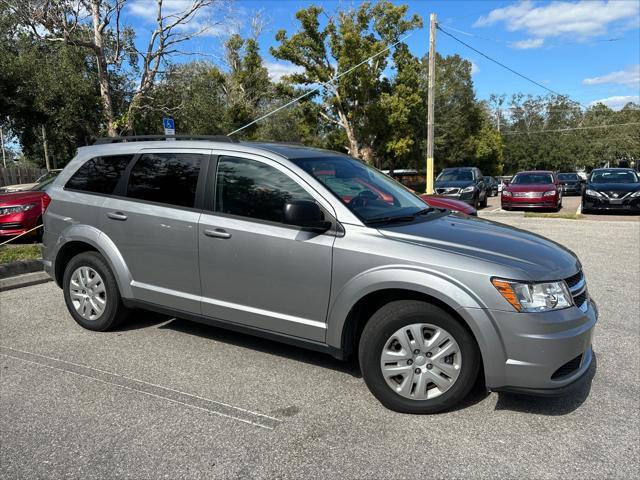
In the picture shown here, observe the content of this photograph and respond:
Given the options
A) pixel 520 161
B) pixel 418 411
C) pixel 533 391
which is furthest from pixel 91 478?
pixel 520 161

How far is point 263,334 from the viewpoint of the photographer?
3.76 metres

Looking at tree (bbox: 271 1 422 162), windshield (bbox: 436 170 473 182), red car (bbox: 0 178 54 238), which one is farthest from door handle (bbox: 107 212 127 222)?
tree (bbox: 271 1 422 162)

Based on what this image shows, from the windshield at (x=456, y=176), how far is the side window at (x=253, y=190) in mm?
16506

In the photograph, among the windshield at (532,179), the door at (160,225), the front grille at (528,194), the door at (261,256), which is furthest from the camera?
the windshield at (532,179)

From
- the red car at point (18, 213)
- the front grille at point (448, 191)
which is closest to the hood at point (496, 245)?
the red car at point (18, 213)

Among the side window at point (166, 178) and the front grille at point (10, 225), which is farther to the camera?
the front grille at point (10, 225)

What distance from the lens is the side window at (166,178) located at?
13.5 ft

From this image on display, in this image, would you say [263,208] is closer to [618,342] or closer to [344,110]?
[618,342]

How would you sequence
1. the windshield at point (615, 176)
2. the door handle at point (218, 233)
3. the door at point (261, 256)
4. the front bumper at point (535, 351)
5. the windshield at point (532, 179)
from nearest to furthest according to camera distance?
1. the front bumper at point (535, 351)
2. the door at point (261, 256)
3. the door handle at point (218, 233)
4. the windshield at point (615, 176)
5. the windshield at point (532, 179)

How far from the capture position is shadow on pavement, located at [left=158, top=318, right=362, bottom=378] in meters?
4.04

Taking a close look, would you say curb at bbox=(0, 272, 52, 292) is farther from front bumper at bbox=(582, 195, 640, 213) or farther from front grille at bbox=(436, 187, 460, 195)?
front bumper at bbox=(582, 195, 640, 213)

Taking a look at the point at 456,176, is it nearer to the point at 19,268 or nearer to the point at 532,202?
the point at 532,202

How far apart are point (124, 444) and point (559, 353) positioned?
8.59 feet

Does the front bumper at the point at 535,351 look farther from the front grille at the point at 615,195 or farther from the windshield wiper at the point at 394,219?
the front grille at the point at 615,195
